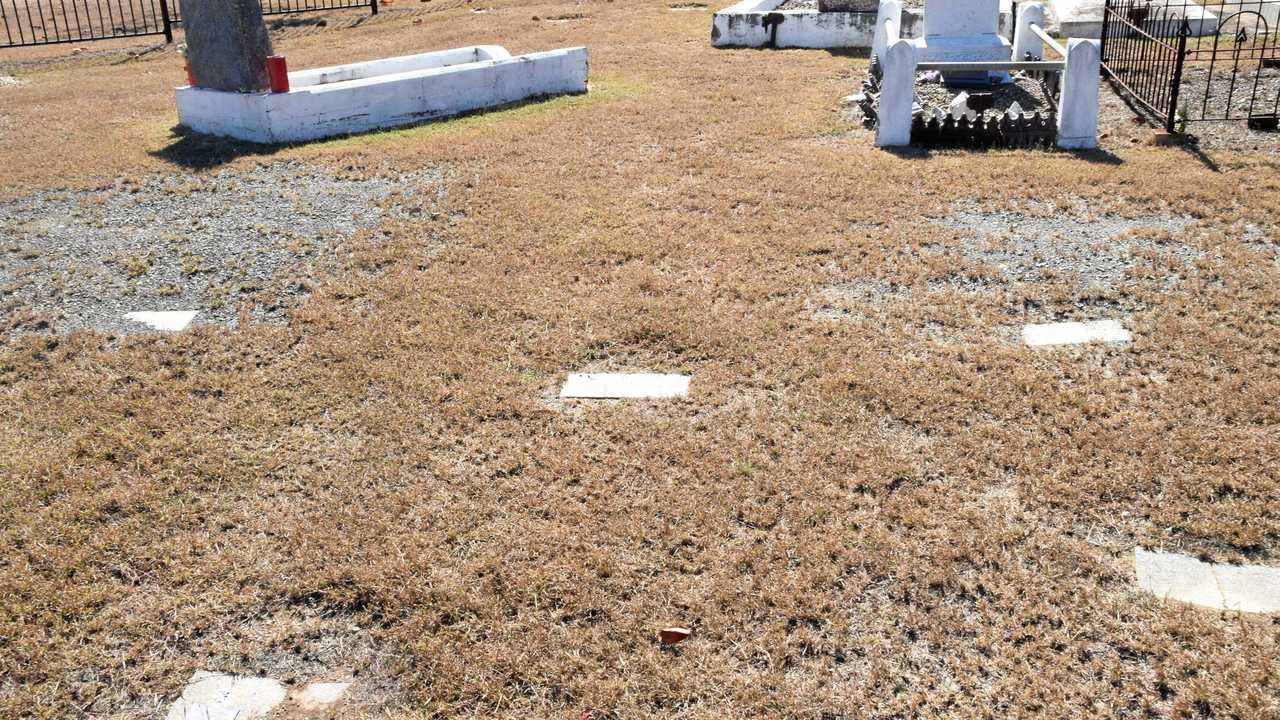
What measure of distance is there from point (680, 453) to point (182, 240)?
516cm

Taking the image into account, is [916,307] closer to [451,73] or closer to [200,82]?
[451,73]

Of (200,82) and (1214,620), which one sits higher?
(200,82)

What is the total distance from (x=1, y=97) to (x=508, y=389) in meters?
12.5

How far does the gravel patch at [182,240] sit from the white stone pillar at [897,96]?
430 centimetres

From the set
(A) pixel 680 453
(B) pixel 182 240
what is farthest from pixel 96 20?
(A) pixel 680 453

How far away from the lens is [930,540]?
4.10m

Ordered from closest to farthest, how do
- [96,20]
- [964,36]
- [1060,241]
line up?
[1060,241]
[964,36]
[96,20]

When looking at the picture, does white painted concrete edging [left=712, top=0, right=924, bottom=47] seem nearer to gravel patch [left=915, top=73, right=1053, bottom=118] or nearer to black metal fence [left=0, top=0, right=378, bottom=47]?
gravel patch [left=915, top=73, right=1053, bottom=118]

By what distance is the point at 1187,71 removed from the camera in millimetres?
12031

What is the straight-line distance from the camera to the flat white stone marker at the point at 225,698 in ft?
11.2

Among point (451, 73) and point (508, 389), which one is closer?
point (508, 389)

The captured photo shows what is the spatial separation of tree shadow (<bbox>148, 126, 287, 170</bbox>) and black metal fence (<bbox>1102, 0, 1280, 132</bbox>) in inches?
352

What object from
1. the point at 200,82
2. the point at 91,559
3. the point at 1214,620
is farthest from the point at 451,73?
the point at 1214,620

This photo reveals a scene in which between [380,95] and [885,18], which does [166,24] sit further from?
[885,18]
